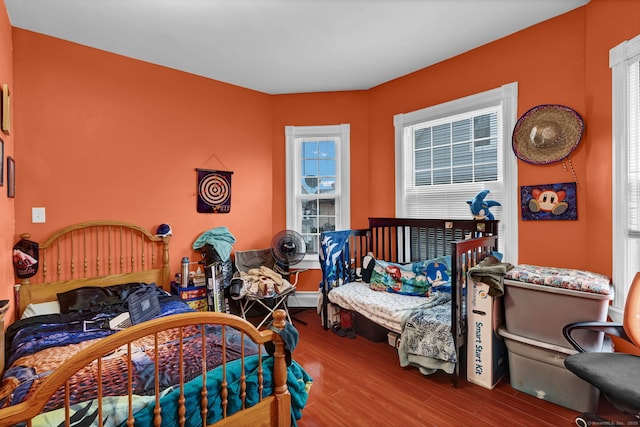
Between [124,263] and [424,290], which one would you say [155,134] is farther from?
[424,290]

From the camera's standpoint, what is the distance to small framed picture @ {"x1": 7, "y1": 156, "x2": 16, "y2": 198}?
2.21 metres

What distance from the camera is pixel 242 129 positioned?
3.72 meters

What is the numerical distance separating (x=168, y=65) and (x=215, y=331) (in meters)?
2.65

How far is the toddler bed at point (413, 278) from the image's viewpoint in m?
2.21

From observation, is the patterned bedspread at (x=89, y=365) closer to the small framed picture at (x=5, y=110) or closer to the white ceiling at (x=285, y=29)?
the small framed picture at (x=5, y=110)

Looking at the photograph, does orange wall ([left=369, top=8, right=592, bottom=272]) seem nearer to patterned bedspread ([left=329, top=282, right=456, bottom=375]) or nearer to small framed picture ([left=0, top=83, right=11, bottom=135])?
patterned bedspread ([left=329, top=282, right=456, bottom=375])

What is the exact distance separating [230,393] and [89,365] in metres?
0.75

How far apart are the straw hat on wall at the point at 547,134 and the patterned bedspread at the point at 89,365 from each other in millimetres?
2361

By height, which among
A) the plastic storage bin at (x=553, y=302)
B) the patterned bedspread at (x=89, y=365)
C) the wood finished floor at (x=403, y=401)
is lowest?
the wood finished floor at (x=403, y=401)

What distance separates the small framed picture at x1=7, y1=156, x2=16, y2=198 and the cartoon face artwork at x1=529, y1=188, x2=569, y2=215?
3.86 metres

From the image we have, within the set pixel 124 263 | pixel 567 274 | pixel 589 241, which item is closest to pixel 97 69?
pixel 124 263

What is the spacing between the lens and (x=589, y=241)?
225 centimetres

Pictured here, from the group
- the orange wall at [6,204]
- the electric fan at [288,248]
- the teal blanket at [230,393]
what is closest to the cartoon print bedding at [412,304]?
the electric fan at [288,248]

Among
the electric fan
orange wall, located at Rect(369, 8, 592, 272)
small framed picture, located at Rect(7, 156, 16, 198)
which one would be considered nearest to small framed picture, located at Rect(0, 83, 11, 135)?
small framed picture, located at Rect(7, 156, 16, 198)
